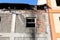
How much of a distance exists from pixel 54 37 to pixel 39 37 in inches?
49.2

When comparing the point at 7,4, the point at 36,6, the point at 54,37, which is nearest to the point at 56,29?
the point at 54,37

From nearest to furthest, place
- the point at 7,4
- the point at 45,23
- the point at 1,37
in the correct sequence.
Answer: the point at 1,37, the point at 45,23, the point at 7,4

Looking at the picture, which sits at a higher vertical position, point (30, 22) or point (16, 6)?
point (16, 6)

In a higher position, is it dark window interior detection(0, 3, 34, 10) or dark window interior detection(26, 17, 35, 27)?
dark window interior detection(0, 3, 34, 10)

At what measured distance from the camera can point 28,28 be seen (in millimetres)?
13336

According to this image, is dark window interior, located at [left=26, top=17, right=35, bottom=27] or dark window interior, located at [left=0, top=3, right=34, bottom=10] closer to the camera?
dark window interior, located at [left=26, top=17, right=35, bottom=27]

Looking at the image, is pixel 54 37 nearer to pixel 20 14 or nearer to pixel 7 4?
pixel 20 14

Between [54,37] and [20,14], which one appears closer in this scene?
[54,37]

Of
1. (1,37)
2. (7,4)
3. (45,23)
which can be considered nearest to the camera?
(1,37)

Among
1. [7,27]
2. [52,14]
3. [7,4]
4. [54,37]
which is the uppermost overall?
[7,4]

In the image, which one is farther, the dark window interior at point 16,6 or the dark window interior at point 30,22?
the dark window interior at point 16,6

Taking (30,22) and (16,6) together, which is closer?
(30,22)

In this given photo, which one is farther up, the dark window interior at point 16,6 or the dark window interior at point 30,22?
the dark window interior at point 16,6

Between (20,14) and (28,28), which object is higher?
(20,14)
